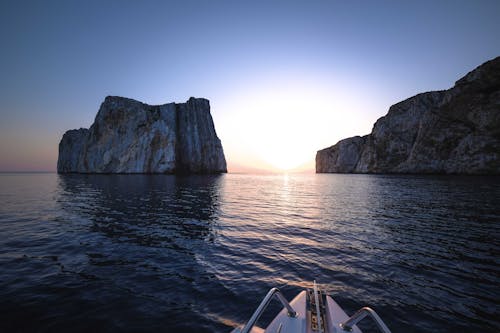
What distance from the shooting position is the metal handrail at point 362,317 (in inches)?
133

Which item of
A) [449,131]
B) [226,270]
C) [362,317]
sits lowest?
[226,270]

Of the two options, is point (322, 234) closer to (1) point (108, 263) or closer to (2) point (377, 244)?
(2) point (377, 244)

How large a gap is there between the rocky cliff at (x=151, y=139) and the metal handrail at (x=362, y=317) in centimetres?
8844

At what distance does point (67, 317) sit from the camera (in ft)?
17.7

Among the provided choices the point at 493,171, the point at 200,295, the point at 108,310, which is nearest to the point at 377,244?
the point at 200,295

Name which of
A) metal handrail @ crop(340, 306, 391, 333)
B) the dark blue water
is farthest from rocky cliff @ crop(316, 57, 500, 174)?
metal handrail @ crop(340, 306, 391, 333)

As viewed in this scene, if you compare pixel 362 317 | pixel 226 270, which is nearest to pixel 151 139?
pixel 226 270

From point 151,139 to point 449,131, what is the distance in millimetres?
108279

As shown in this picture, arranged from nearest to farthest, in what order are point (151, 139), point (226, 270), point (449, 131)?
point (226, 270) → point (449, 131) → point (151, 139)

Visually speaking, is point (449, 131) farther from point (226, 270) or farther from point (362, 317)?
point (362, 317)

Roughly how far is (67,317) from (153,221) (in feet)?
35.3

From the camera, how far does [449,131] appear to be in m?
77.2

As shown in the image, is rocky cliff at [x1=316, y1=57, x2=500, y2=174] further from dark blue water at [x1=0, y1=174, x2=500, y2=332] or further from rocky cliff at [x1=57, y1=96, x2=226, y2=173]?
rocky cliff at [x1=57, y1=96, x2=226, y2=173]

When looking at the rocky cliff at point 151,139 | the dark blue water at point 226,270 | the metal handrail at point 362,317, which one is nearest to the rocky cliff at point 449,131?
the dark blue water at point 226,270
